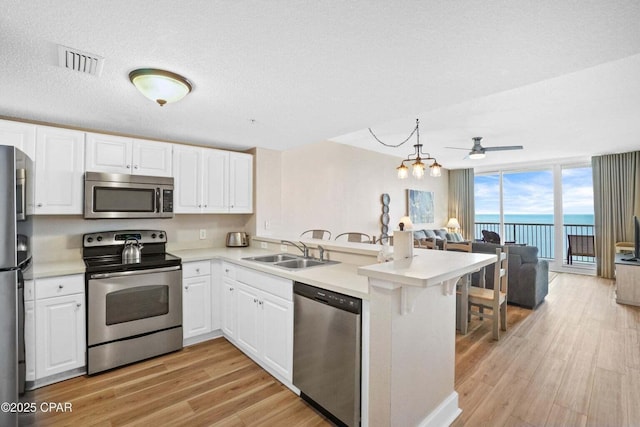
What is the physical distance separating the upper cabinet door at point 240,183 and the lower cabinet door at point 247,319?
Result: 48.7 inches

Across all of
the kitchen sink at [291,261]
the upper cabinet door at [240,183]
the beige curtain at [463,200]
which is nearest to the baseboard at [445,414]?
the kitchen sink at [291,261]

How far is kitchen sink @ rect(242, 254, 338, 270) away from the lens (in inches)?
106

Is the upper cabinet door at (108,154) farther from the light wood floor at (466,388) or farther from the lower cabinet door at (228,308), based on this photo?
the light wood floor at (466,388)

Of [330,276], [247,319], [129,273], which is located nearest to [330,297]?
[330,276]

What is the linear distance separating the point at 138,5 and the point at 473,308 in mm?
4656

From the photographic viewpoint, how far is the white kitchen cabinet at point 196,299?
117 inches

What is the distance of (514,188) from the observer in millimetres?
7617

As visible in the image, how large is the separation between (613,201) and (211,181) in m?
7.60

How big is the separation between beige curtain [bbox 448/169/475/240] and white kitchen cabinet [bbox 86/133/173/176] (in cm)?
756

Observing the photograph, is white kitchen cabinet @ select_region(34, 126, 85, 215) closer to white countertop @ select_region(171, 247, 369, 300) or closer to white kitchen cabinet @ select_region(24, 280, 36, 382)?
white kitchen cabinet @ select_region(24, 280, 36, 382)

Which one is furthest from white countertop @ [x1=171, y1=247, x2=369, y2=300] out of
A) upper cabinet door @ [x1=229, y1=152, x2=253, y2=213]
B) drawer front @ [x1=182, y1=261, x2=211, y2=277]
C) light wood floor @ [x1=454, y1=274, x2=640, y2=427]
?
light wood floor @ [x1=454, y1=274, x2=640, y2=427]

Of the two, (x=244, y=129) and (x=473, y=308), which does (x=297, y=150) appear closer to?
(x=244, y=129)

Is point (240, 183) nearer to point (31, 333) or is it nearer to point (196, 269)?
point (196, 269)

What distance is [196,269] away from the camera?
10.0 feet
